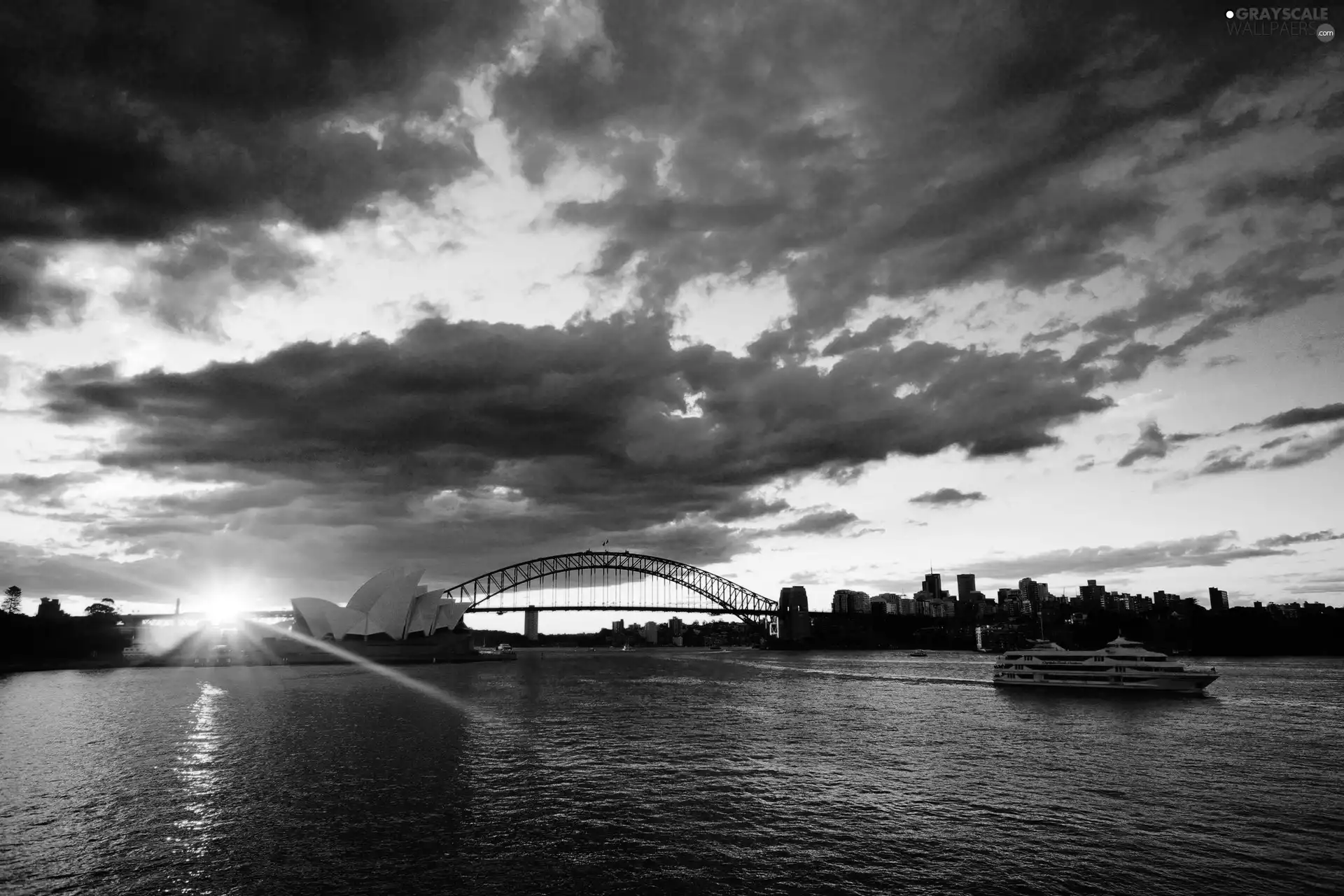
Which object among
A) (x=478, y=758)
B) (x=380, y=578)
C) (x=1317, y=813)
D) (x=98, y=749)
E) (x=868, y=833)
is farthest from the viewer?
(x=380, y=578)

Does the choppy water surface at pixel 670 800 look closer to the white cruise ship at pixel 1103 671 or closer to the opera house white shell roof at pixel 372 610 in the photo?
the white cruise ship at pixel 1103 671

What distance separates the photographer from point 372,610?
18312 cm

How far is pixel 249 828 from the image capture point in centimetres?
2889

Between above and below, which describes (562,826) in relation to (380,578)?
below

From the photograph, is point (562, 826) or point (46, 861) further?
point (562, 826)

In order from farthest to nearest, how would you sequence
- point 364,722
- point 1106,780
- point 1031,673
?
1. point 1031,673
2. point 364,722
3. point 1106,780

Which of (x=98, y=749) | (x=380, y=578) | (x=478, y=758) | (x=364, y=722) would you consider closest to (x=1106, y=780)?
(x=478, y=758)

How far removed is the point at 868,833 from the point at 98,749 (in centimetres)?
4968

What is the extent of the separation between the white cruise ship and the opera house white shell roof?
142642 mm

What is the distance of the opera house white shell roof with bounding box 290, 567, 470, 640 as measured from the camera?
601ft

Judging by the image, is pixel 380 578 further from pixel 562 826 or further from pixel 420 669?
pixel 562 826

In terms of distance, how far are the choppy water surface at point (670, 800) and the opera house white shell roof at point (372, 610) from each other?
112906 millimetres

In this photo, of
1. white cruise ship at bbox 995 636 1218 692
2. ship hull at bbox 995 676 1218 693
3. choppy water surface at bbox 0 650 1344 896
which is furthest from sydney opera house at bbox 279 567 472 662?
ship hull at bbox 995 676 1218 693

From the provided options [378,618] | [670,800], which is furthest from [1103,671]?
[378,618]
